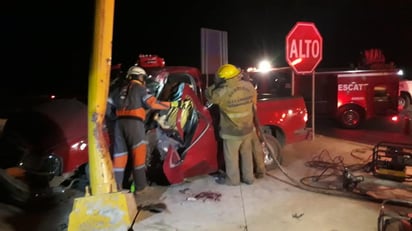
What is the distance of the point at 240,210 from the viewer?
→ 607 centimetres

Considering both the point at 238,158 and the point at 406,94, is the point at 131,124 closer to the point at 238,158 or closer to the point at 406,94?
the point at 238,158

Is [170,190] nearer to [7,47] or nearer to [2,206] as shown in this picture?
[2,206]

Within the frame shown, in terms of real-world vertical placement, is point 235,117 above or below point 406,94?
above

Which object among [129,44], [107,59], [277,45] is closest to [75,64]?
[129,44]

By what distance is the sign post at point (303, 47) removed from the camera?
8836mm

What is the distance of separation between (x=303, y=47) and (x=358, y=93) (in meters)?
6.37

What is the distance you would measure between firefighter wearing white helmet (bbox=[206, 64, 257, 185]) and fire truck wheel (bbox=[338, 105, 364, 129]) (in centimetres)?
837

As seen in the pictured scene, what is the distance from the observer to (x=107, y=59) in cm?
465

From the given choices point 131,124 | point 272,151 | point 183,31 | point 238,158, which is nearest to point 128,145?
point 131,124

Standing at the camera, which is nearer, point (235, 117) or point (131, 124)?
point (131, 124)

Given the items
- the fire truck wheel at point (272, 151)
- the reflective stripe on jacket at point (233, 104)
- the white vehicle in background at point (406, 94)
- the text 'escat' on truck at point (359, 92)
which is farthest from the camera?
the white vehicle in background at point (406, 94)

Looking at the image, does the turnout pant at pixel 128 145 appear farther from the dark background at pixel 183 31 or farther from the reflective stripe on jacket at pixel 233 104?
the dark background at pixel 183 31

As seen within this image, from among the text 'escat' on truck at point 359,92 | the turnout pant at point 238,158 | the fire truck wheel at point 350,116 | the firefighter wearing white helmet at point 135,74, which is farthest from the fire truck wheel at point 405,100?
the firefighter wearing white helmet at point 135,74

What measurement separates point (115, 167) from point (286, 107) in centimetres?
343
